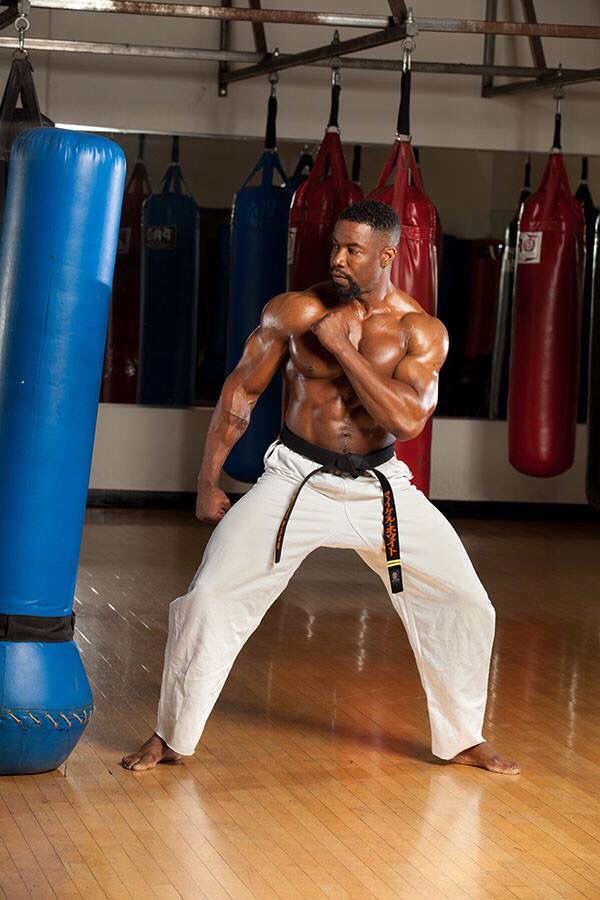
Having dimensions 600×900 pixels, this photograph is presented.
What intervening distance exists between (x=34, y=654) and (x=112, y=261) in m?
0.98

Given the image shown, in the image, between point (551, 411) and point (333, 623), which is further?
point (551, 411)

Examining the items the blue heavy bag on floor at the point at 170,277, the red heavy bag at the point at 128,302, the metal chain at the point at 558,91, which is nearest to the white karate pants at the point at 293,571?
the metal chain at the point at 558,91

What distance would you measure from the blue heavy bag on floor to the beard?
4690mm

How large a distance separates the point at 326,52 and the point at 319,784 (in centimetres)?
323

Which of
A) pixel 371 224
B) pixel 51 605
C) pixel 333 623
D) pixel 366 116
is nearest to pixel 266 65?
pixel 366 116

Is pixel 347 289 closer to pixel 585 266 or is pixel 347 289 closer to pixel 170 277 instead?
pixel 585 266

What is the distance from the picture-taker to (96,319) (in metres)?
3.39

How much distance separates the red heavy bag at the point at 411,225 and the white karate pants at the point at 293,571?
5.52 feet

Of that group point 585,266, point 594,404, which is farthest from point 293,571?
point 585,266

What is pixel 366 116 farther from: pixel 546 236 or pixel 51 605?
pixel 51 605

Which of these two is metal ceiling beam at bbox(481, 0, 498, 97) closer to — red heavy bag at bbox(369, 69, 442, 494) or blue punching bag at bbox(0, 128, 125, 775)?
red heavy bag at bbox(369, 69, 442, 494)

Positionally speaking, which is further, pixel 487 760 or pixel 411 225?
pixel 411 225

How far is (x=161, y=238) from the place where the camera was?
8164 millimetres

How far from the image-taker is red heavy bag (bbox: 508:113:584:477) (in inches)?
266
